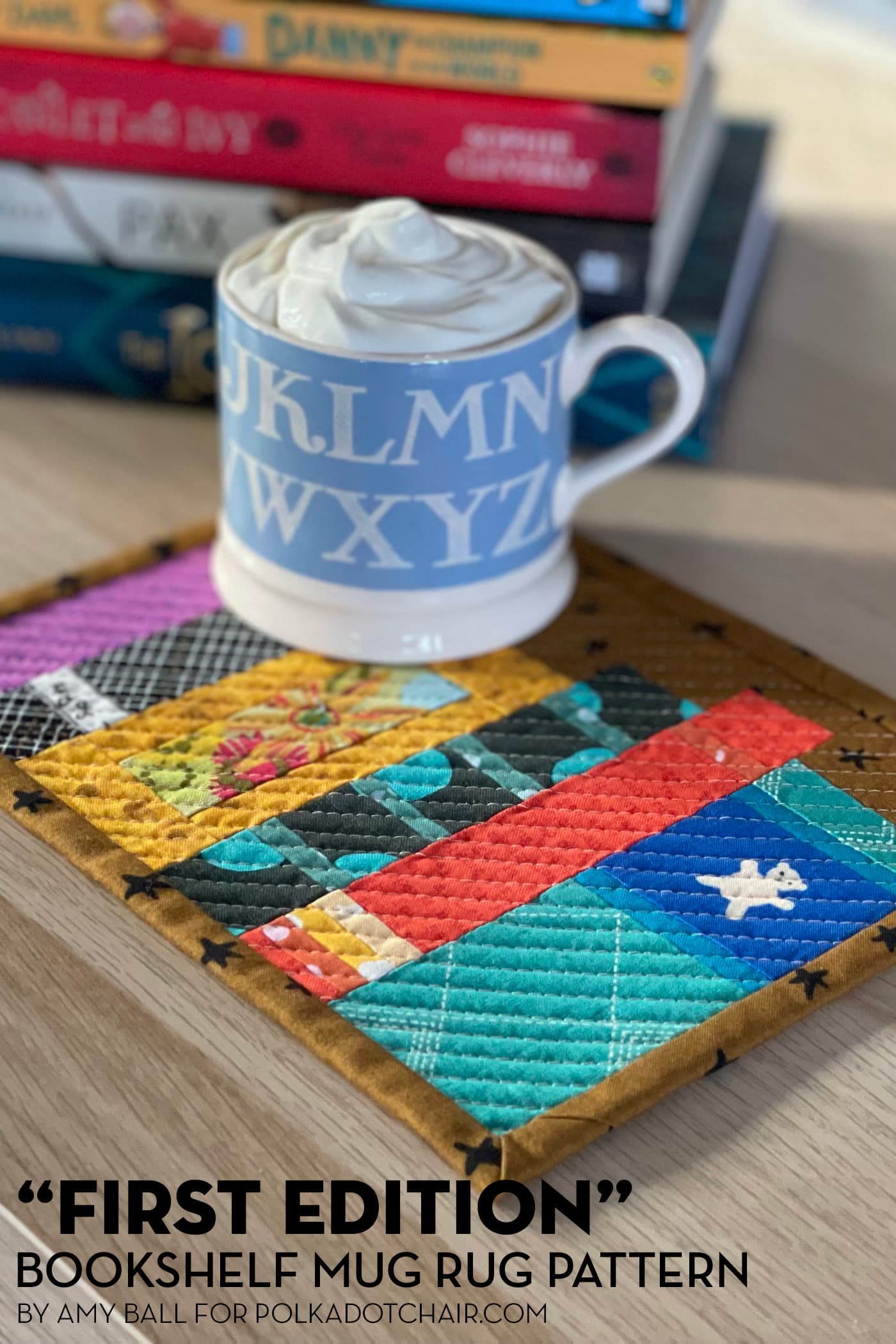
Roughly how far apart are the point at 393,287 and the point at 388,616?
11 cm

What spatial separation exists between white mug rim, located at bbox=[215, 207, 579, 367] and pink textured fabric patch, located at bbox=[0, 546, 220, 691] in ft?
0.37

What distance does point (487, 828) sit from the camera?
472 mm

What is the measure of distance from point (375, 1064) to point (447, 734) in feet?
0.47

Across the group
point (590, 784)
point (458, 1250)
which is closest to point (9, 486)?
point (590, 784)

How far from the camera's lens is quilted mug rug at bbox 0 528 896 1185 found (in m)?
0.41

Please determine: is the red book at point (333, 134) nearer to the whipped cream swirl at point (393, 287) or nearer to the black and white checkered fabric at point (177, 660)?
the whipped cream swirl at point (393, 287)

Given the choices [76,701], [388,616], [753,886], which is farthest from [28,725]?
[753,886]

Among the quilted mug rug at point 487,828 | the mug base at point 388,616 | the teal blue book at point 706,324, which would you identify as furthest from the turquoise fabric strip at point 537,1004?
the teal blue book at point 706,324

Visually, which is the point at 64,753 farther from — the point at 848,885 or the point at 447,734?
the point at 848,885

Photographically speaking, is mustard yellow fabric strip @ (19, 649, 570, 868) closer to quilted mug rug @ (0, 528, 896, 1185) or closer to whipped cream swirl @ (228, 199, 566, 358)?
quilted mug rug @ (0, 528, 896, 1185)

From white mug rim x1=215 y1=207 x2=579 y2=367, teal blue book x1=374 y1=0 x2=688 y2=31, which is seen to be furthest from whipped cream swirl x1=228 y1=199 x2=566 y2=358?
teal blue book x1=374 y1=0 x2=688 y2=31

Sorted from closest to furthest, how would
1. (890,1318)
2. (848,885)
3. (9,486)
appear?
(890,1318), (848,885), (9,486)

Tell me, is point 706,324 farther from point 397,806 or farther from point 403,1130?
point 403,1130

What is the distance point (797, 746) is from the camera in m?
0.51
